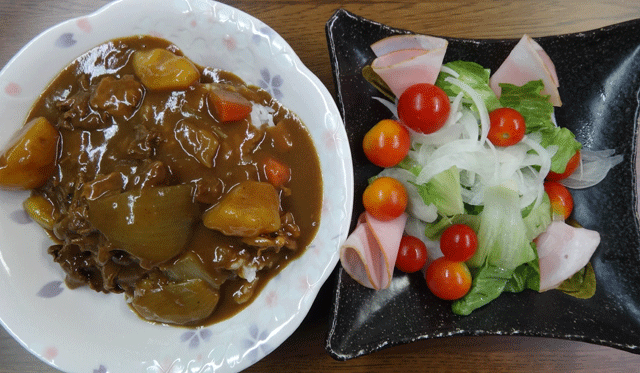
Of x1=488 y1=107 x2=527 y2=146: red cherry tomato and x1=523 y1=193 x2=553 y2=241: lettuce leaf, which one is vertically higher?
x1=488 y1=107 x2=527 y2=146: red cherry tomato

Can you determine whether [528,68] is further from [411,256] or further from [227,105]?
[227,105]

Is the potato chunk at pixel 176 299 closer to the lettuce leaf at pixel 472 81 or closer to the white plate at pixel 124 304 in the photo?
the white plate at pixel 124 304

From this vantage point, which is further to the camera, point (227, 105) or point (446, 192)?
point (446, 192)

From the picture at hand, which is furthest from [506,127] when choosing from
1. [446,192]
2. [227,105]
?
[227,105]

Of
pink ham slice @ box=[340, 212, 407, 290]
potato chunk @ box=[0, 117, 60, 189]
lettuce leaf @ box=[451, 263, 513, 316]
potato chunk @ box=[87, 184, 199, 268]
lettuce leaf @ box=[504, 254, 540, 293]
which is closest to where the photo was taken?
potato chunk @ box=[87, 184, 199, 268]

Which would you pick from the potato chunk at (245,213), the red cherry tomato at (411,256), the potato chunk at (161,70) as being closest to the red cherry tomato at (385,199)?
the red cherry tomato at (411,256)

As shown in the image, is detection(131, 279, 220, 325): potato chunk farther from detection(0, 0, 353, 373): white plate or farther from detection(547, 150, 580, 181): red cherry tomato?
detection(547, 150, 580, 181): red cherry tomato

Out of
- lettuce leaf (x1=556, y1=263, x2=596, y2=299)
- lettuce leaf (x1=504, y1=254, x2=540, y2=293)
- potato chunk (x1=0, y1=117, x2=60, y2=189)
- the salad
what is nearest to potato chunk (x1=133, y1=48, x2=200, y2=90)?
potato chunk (x1=0, y1=117, x2=60, y2=189)
